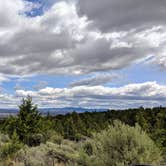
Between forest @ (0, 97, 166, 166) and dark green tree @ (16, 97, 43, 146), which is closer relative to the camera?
forest @ (0, 97, 166, 166)

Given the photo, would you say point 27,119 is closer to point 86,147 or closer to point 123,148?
point 86,147

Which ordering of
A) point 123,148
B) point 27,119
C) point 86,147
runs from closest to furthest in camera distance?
point 123,148 < point 86,147 < point 27,119

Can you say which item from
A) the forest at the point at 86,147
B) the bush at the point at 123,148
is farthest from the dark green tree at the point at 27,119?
the bush at the point at 123,148

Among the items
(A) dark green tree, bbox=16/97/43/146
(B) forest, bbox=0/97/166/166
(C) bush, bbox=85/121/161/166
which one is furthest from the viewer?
(A) dark green tree, bbox=16/97/43/146

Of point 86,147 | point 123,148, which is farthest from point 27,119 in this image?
point 123,148

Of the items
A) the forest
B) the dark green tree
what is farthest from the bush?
the dark green tree

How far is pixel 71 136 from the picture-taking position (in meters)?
→ 51.0

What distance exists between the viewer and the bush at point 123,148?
11.6 m

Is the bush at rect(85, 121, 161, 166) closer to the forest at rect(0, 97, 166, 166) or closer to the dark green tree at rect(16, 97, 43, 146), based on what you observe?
the forest at rect(0, 97, 166, 166)

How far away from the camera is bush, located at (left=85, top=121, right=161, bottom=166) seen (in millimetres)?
11594

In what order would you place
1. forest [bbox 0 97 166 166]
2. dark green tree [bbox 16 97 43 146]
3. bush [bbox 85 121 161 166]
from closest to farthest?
bush [bbox 85 121 161 166]
forest [bbox 0 97 166 166]
dark green tree [bbox 16 97 43 146]

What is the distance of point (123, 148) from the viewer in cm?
1187

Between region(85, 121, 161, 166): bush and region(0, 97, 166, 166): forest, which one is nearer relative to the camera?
region(85, 121, 161, 166): bush

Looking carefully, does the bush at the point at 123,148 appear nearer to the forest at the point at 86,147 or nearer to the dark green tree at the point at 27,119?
the forest at the point at 86,147
